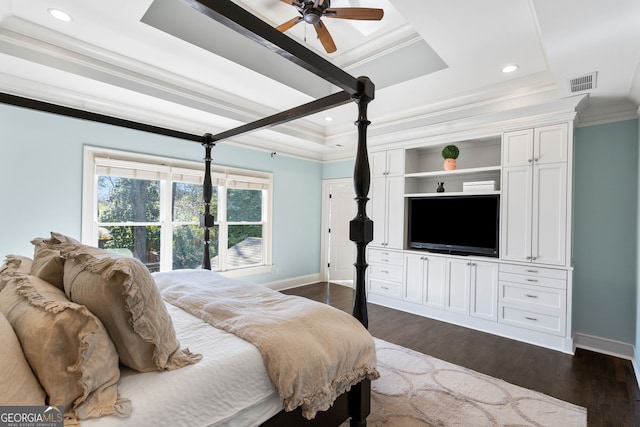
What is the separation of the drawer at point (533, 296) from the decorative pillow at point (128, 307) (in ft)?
11.1

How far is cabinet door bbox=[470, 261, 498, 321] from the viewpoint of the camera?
11.2ft

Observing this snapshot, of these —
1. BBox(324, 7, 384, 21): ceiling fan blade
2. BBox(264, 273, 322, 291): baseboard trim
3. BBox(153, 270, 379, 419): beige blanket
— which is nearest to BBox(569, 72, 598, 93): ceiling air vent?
BBox(324, 7, 384, 21): ceiling fan blade

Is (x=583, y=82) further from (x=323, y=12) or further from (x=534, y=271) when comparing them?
(x=323, y=12)

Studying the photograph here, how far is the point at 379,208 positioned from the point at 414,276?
3.57 ft

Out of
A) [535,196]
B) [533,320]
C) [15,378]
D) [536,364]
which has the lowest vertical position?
[536,364]

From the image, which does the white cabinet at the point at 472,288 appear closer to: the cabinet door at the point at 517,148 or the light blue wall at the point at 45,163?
the cabinet door at the point at 517,148

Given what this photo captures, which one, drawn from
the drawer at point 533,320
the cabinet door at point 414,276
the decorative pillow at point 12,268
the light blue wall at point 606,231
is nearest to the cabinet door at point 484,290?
the drawer at point 533,320

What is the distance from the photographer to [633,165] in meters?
3.00

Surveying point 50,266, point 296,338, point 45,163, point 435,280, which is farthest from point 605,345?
point 45,163

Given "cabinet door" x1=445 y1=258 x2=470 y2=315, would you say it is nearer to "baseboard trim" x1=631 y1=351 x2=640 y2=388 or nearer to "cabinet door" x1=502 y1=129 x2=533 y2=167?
"cabinet door" x1=502 y1=129 x2=533 y2=167

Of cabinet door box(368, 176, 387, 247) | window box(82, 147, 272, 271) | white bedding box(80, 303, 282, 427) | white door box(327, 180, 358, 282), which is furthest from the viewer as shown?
white door box(327, 180, 358, 282)

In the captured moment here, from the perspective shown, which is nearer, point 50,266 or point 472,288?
point 50,266

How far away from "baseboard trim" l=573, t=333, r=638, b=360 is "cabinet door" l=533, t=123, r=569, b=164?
191 centimetres

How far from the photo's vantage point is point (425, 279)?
156 inches
